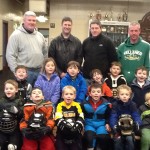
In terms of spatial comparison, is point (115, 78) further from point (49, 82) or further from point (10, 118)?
point (10, 118)

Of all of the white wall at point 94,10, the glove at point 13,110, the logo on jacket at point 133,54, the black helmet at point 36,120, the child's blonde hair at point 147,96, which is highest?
the white wall at point 94,10

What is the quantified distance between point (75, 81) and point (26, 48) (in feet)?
2.68

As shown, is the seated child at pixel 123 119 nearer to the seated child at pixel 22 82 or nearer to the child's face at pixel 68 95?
the child's face at pixel 68 95

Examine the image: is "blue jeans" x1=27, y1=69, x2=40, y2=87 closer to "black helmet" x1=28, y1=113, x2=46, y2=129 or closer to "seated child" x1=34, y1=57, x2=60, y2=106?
"seated child" x1=34, y1=57, x2=60, y2=106

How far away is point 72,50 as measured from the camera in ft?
13.3

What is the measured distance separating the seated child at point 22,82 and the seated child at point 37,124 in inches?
13.4

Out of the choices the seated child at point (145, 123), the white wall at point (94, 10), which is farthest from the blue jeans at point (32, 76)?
the white wall at point (94, 10)

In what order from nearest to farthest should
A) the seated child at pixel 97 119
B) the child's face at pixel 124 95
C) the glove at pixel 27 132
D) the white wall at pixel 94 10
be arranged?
the glove at pixel 27 132 → the seated child at pixel 97 119 → the child's face at pixel 124 95 → the white wall at pixel 94 10

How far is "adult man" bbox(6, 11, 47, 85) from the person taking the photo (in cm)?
387

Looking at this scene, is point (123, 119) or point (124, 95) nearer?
point (123, 119)

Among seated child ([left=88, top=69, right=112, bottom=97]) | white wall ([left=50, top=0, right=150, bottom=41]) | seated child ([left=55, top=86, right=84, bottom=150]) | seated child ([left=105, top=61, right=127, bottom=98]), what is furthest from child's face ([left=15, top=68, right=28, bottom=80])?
white wall ([left=50, top=0, right=150, bottom=41])

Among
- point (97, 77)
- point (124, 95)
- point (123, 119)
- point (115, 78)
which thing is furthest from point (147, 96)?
point (97, 77)

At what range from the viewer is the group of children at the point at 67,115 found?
3143 millimetres

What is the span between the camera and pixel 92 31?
406cm
